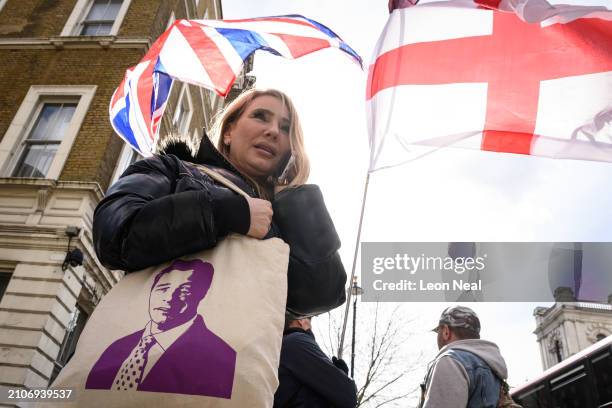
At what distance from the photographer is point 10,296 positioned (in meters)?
8.37

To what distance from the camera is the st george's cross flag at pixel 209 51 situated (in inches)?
206

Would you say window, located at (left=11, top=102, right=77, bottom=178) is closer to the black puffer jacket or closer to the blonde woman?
the blonde woman

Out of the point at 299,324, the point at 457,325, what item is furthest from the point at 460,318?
the point at 299,324

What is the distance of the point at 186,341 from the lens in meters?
0.89

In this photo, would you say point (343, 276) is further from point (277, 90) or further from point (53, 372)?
point (53, 372)

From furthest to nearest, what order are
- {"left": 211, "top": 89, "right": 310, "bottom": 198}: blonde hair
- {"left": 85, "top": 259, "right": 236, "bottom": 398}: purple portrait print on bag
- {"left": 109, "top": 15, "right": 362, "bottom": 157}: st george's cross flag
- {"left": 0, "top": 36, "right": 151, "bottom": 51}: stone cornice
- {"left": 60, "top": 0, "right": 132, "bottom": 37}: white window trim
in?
1. {"left": 60, "top": 0, "right": 132, "bottom": 37}: white window trim
2. {"left": 0, "top": 36, "right": 151, "bottom": 51}: stone cornice
3. {"left": 109, "top": 15, "right": 362, "bottom": 157}: st george's cross flag
4. {"left": 211, "top": 89, "right": 310, "bottom": 198}: blonde hair
5. {"left": 85, "top": 259, "right": 236, "bottom": 398}: purple portrait print on bag

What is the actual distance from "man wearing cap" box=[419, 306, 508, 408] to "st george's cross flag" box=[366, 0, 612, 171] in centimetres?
162

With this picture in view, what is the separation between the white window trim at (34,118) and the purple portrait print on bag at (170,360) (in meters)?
10.5

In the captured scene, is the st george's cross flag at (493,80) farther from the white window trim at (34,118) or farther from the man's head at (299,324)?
the white window trim at (34,118)

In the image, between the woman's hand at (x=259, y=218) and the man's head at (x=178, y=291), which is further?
the woman's hand at (x=259, y=218)

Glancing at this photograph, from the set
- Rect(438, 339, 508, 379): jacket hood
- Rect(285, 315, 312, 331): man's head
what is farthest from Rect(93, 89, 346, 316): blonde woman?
Rect(438, 339, 508, 379): jacket hood

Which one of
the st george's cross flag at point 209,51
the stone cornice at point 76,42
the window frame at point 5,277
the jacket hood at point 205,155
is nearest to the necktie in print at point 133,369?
the jacket hood at point 205,155

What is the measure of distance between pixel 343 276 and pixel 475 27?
2.54m

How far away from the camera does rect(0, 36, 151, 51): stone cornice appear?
11.9 metres
